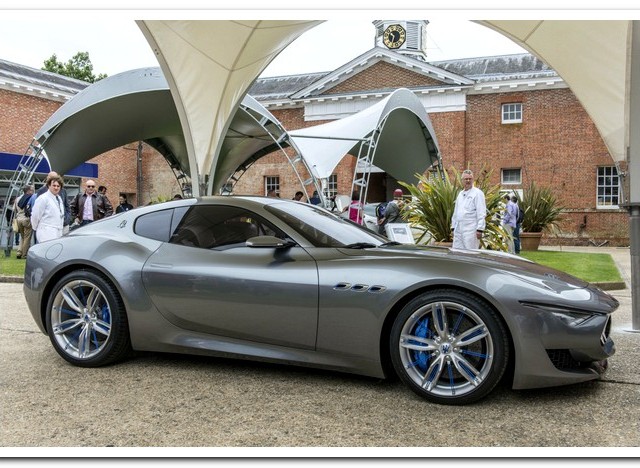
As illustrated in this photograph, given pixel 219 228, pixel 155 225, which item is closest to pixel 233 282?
pixel 219 228

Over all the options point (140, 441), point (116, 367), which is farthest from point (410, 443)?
point (116, 367)

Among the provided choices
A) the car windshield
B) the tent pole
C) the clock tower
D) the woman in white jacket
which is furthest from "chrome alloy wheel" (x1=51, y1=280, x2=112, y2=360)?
the clock tower

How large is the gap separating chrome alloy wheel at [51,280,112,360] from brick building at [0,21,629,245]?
17651mm

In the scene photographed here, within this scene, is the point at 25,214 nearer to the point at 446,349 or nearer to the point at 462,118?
the point at 446,349

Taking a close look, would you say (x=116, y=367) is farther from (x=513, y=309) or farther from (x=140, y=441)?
(x=513, y=309)

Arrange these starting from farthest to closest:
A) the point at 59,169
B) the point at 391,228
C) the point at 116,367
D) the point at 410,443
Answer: the point at 59,169 → the point at 391,228 → the point at 116,367 → the point at 410,443

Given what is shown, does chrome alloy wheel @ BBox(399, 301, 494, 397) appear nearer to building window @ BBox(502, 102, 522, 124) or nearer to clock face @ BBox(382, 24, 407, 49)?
building window @ BBox(502, 102, 522, 124)

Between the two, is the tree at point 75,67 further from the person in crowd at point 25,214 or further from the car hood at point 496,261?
the car hood at point 496,261

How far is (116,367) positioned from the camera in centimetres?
451

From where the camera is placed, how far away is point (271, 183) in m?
32.9

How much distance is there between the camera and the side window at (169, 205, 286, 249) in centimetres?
436

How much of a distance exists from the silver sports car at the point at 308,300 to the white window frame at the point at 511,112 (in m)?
25.1
